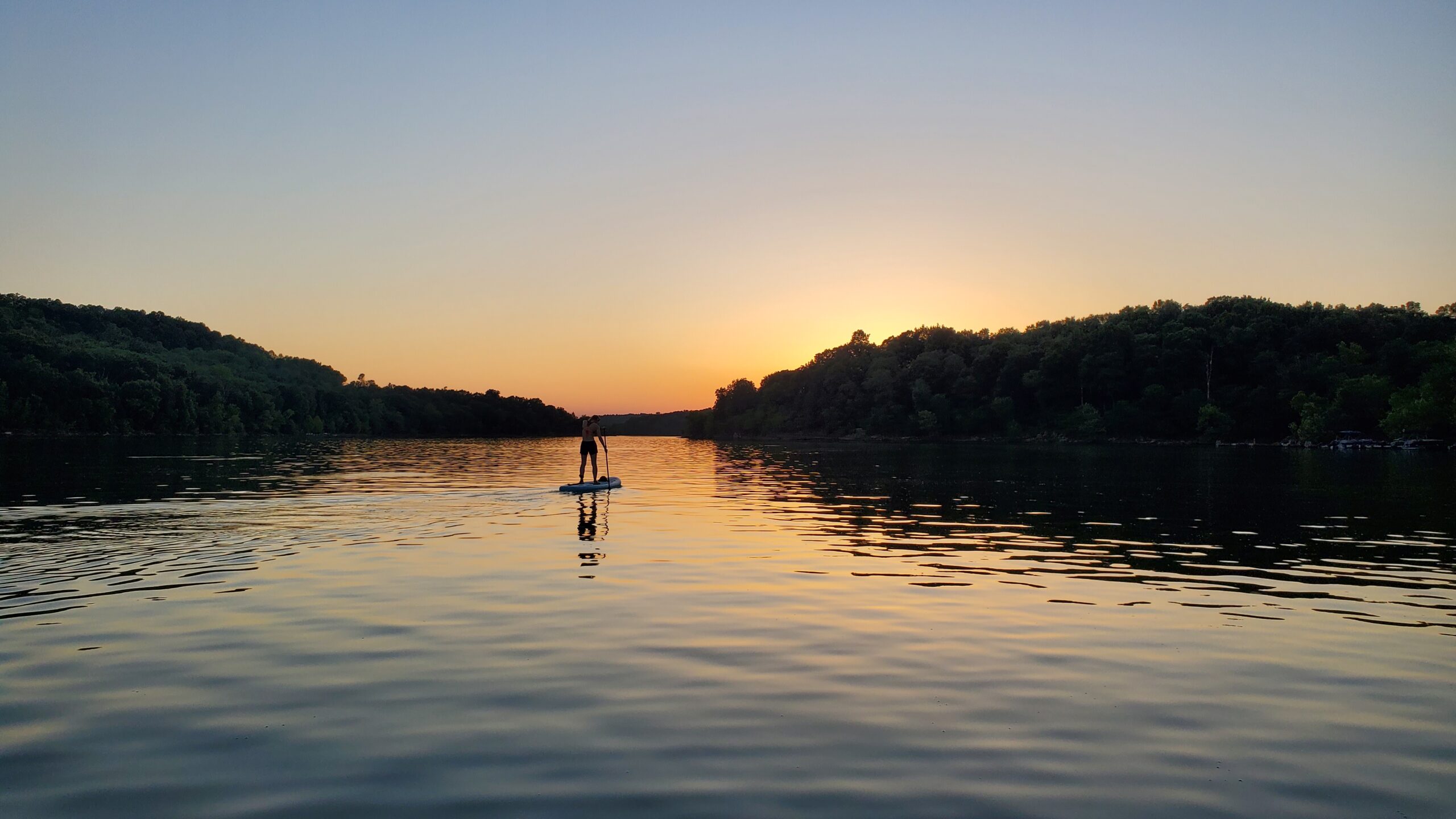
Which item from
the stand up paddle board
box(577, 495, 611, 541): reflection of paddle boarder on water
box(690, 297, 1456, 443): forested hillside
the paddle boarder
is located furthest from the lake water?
box(690, 297, 1456, 443): forested hillside

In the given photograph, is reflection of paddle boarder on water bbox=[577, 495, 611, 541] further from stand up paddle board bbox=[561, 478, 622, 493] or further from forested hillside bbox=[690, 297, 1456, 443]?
forested hillside bbox=[690, 297, 1456, 443]

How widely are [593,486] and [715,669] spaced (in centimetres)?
2880

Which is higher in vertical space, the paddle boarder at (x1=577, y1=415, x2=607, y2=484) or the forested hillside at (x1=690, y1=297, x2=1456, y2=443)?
the forested hillside at (x1=690, y1=297, x2=1456, y2=443)

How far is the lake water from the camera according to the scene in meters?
6.83

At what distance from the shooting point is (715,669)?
408 inches

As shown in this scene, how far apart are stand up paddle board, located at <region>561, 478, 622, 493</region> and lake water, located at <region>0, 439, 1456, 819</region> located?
1148 cm

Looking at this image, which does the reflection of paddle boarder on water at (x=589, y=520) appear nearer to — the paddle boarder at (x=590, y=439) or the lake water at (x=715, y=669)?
the lake water at (x=715, y=669)

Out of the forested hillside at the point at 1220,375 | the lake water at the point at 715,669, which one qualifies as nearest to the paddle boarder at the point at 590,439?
the lake water at the point at 715,669

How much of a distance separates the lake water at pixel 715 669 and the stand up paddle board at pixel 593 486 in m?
11.5

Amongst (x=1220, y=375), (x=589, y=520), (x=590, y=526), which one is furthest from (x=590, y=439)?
(x=1220, y=375)

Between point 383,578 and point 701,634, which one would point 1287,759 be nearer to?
point 701,634

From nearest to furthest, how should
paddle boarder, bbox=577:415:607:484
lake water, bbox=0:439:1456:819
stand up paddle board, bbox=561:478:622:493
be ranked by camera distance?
lake water, bbox=0:439:1456:819
stand up paddle board, bbox=561:478:622:493
paddle boarder, bbox=577:415:607:484

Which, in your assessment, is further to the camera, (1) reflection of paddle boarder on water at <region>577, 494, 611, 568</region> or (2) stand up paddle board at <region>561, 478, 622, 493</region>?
(2) stand up paddle board at <region>561, 478, 622, 493</region>

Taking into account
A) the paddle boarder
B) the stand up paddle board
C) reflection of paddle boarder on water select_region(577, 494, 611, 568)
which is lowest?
reflection of paddle boarder on water select_region(577, 494, 611, 568)
